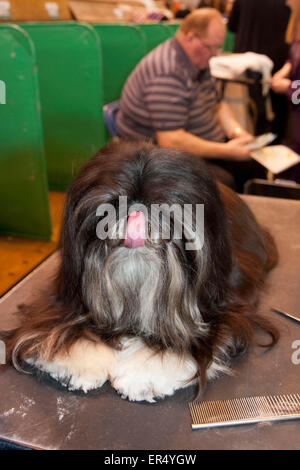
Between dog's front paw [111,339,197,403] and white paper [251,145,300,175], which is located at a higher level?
white paper [251,145,300,175]

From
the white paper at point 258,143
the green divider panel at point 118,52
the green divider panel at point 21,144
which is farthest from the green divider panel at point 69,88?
the white paper at point 258,143

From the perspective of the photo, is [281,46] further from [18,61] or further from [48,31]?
[18,61]

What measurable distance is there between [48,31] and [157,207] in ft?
6.88

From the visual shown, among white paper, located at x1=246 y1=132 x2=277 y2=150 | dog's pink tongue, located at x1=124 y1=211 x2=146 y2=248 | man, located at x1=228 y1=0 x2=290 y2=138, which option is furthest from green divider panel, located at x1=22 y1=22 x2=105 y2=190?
dog's pink tongue, located at x1=124 y1=211 x2=146 y2=248

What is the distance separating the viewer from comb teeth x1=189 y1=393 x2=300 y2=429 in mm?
897

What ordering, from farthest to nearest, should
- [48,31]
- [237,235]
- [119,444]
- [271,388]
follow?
[48,31] < [237,235] < [271,388] < [119,444]

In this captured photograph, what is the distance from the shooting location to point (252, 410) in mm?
926

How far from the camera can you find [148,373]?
0.97 metres

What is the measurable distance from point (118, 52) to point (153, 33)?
0.65 metres

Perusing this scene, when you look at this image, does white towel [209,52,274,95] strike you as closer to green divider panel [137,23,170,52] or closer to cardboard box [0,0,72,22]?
green divider panel [137,23,170,52]

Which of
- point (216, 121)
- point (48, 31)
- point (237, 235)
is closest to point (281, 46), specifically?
point (216, 121)

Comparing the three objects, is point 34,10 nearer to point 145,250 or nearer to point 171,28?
point 171,28

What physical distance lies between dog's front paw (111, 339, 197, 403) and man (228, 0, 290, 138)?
2444mm

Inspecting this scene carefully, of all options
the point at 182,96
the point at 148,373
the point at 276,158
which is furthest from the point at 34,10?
the point at 148,373
